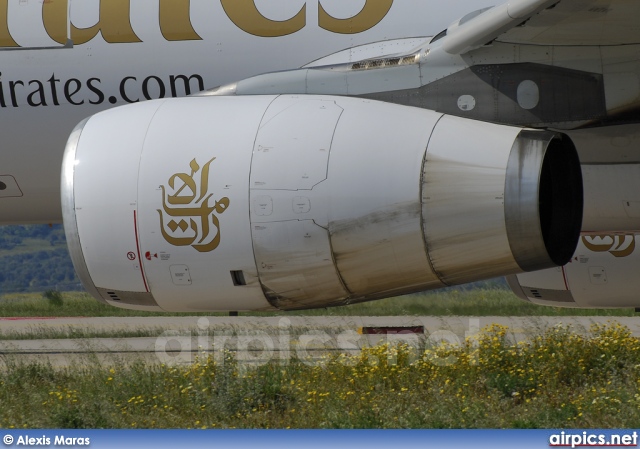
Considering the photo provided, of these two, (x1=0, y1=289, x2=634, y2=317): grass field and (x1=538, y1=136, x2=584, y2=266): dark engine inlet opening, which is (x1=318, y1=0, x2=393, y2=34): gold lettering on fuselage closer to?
(x1=538, y1=136, x2=584, y2=266): dark engine inlet opening

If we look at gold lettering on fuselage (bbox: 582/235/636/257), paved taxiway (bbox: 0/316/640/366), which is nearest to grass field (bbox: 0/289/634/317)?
paved taxiway (bbox: 0/316/640/366)

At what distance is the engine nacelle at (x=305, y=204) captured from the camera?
28.4 feet

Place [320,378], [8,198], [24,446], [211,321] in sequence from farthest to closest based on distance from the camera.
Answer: [211,321] < [8,198] < [320,378] < [24,446]

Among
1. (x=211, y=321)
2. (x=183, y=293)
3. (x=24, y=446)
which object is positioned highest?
(x=183, y=293)

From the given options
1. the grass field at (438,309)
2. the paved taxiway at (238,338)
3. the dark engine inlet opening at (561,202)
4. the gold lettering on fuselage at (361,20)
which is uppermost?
the gold lettering on fuselage at (361,20)

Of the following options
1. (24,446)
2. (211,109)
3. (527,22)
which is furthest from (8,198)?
(527,22)

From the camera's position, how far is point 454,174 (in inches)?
341

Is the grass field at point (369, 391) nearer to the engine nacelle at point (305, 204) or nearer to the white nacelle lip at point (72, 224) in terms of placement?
the engine nacelle at point (305, 204)

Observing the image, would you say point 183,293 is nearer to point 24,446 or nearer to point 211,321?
point 24,446

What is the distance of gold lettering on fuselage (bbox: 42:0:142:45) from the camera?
1133cm

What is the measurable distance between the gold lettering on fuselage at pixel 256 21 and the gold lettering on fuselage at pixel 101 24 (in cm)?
103

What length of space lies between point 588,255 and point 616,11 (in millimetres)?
4539

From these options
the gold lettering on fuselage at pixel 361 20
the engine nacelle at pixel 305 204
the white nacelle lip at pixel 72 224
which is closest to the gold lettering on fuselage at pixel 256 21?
the gold lettering on fuselage at pixel 361 20

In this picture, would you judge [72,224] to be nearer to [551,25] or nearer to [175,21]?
[175,21]
